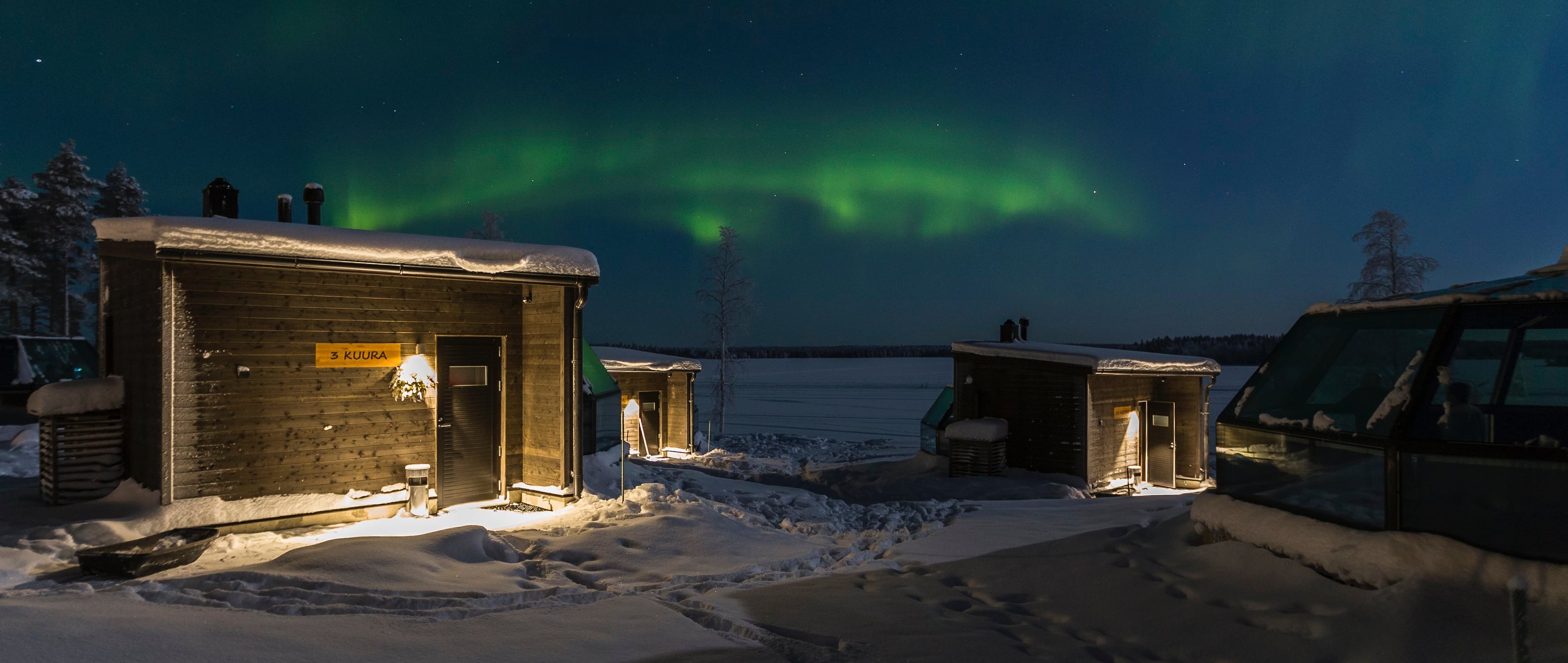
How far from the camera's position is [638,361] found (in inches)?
864

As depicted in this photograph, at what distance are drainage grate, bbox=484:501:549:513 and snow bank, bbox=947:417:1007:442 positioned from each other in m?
9.83

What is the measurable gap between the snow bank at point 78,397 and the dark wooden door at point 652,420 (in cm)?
1450

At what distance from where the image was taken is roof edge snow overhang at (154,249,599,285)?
277 inches

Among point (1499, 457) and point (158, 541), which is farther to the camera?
point (158, 541)

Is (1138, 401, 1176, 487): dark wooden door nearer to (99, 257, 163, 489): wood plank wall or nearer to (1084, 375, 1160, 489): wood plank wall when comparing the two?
(1084, 375, 1160, 489): wood plank wall

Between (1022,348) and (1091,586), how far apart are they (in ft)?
38.8

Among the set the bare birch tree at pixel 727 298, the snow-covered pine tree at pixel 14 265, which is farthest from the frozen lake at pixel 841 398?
the snow-covered pine tree at pixel 14 265

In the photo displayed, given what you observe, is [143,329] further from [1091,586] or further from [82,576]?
[1091,586]

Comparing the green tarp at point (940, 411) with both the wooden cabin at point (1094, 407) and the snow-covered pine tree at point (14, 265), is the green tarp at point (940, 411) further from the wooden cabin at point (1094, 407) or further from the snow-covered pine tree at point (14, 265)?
the snow-covered pine tree at point (14, 265)

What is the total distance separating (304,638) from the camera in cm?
389

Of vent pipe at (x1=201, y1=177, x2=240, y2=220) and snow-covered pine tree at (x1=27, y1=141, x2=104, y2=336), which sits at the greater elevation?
snow-covered pine tree at (x1=27, y1=141, x2=104, y2=336)

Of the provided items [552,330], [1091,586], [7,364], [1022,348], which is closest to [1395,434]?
[1091,586]

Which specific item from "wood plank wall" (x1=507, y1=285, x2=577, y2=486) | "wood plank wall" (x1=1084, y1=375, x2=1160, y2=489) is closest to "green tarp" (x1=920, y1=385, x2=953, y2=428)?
"wood plank wall" (x1=1084, y1=375, x2=1160, y2=489)

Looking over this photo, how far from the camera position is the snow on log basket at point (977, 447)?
16.0 metres
